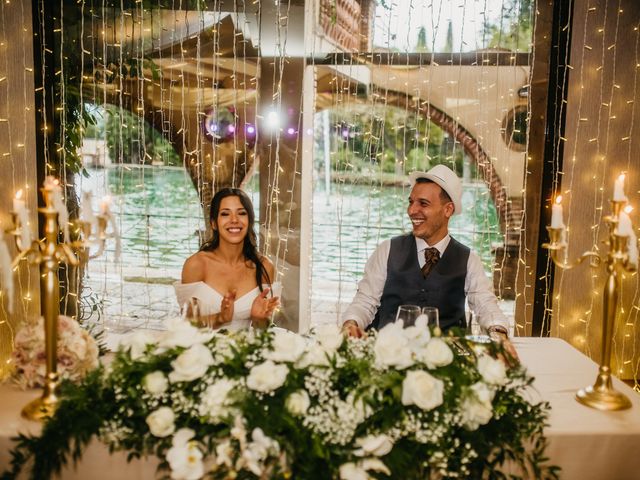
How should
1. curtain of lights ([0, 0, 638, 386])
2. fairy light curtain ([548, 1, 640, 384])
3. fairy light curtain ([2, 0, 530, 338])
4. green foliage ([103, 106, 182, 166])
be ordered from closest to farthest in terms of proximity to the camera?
fairy light curtain ([548, 1, 640, 384])
curtain of lights ([0, 0, 638, 386])
fairy light curtain ([2, 0, 530, 338])
green foliage ([103, 106, 182, 166])

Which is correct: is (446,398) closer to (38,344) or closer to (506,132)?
(38,344)

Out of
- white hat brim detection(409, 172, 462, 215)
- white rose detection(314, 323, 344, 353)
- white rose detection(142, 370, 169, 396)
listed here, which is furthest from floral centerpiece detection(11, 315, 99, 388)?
white hat brim detection(409, 172, 462, 215)

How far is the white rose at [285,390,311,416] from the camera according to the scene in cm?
144

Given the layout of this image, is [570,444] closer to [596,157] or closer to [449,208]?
[449,208]

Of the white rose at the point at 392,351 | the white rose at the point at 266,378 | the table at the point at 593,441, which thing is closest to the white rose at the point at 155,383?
the white rose at the point at 266,378

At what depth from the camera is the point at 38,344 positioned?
1.75 metres

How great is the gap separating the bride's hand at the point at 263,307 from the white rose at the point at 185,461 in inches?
41.1

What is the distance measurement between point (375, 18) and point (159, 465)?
127 inches

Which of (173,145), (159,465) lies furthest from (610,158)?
(159,465)

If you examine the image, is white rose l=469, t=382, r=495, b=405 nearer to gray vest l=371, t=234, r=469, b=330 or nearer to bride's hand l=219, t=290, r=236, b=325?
bride's hand l=219, t=290, r=236, b=325

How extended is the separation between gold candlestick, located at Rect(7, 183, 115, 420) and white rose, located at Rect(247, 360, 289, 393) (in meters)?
0.54

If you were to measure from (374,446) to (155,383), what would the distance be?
57 cm

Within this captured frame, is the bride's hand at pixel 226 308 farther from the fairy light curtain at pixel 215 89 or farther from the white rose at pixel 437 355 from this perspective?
the fairy light curtain at pixel 215 89

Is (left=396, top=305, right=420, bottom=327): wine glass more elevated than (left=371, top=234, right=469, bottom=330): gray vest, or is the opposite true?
(left=396, top=305, right=420, bottom=327): wine glass
